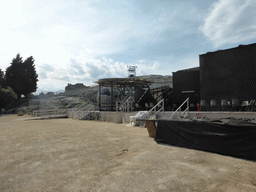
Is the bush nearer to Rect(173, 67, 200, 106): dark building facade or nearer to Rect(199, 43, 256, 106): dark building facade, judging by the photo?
Rect(173, 67, 200, 106): dark building facade

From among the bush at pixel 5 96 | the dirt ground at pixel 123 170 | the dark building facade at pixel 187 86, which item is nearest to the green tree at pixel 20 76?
the bush at pixel 5 96

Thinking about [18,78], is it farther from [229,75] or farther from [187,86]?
[229,75]

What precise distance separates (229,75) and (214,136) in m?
9.55

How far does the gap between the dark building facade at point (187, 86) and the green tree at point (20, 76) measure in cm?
3759

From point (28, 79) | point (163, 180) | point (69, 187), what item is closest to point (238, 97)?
point (163, 180)

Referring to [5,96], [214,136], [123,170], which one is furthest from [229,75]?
[5,96]

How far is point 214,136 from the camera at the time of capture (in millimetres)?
5465

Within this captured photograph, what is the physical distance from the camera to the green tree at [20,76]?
40.2 metres

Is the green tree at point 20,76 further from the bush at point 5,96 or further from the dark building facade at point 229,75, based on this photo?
the dark building facade at point 229,75

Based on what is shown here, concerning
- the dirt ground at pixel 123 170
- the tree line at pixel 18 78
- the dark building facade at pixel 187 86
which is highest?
the tree line at pixel 18 78

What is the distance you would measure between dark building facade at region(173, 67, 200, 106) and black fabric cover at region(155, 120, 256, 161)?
1159 centimetres

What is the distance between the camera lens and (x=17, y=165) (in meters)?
4.37

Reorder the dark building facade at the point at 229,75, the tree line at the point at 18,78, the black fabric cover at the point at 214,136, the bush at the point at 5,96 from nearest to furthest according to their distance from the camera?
the black fabric cover at the point at 214,136, the dark building facade at the point at 229,75, the bush at the point at 5,96, the tree line at the point at 18,78

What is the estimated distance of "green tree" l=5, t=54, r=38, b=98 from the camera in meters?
40.2
